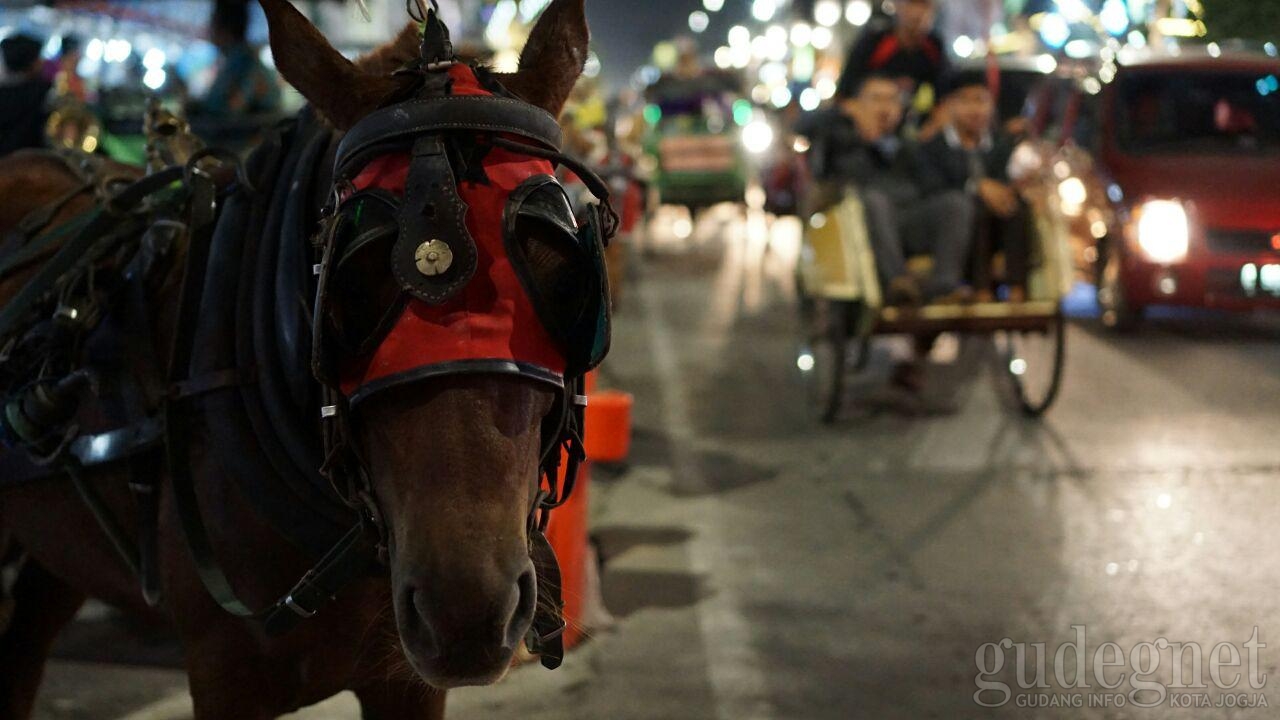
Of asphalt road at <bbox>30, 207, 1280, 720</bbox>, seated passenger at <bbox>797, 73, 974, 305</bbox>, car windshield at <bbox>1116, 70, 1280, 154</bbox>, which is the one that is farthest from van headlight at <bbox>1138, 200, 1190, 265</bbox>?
seated passenger at <bbox>797, 73, 974, 305</bbox>

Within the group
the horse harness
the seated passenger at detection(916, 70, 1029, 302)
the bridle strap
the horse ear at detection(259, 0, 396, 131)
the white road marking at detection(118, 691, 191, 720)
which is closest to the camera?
the horse harness

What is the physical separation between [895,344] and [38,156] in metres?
8.15

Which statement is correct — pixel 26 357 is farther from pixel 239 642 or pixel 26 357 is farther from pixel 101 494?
pixel 239 642

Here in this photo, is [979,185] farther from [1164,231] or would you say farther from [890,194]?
[1164,231]

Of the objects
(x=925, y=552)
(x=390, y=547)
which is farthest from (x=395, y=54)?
(x=925, y=552)

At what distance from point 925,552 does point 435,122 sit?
4.17 meters

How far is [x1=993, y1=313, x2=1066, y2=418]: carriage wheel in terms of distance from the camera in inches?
308

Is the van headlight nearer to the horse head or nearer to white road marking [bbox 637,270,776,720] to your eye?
white road marking [bbox 637,270,776,720]

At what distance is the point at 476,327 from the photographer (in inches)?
69.7

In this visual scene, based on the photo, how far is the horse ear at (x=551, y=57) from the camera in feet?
7.04

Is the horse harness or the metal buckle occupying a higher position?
the horse harness

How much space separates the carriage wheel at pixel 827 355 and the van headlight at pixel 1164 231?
2.36 meters

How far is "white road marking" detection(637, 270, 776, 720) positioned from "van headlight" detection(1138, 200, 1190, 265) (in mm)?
3839

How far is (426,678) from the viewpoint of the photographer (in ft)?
5.53
